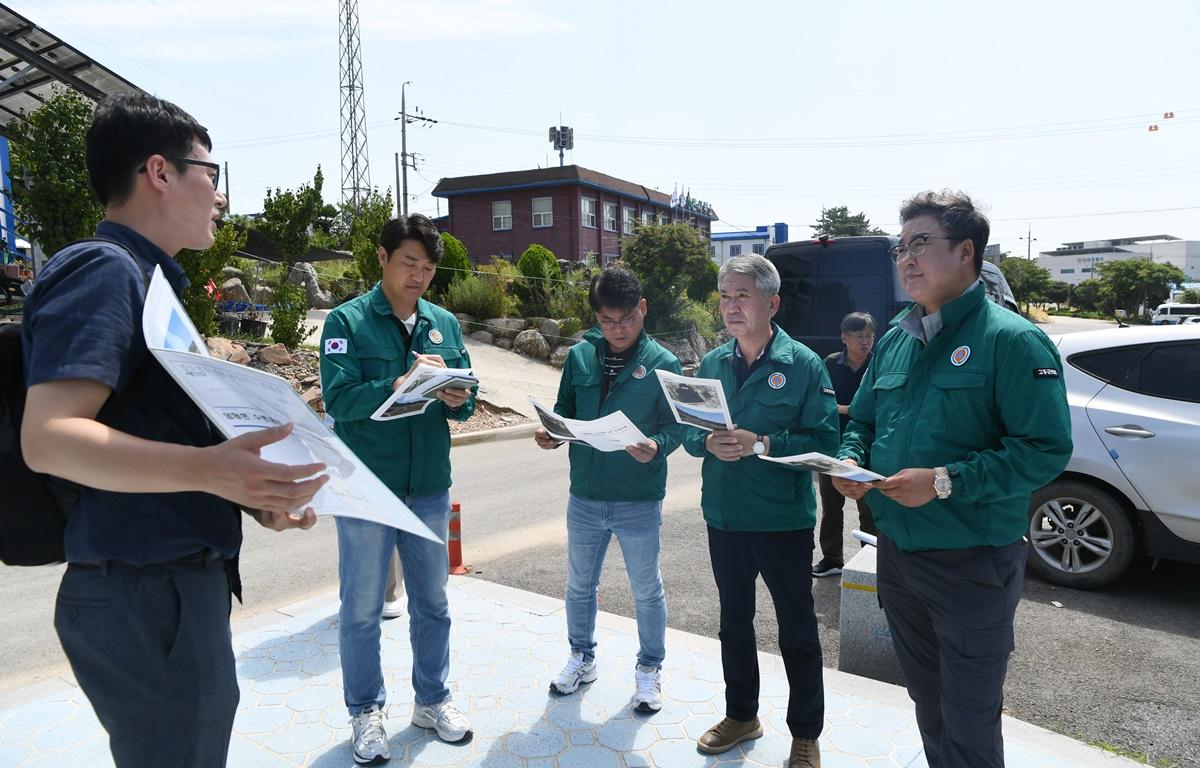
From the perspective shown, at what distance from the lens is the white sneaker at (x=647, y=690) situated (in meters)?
3.48

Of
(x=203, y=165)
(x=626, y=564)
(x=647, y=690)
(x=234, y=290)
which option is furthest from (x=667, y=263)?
(x=203, y=165)

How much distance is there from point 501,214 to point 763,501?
36.0 m

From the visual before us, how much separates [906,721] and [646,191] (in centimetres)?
4088

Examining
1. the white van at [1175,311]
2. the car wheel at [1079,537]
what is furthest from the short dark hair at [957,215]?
the white van at [1175,311]

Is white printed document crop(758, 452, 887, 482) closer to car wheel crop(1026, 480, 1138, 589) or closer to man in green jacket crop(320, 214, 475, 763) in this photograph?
man in green jacket crop(320, 214, 475, 763)

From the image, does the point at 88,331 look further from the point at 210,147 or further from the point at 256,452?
the point at 210,147

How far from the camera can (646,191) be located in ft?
Result: 139

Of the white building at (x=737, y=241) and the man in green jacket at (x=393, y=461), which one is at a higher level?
the white building at (x=737, y=241)

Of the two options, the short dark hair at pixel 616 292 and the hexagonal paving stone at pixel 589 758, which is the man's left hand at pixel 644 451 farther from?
the hexagonal paving stone at pixel 589 758

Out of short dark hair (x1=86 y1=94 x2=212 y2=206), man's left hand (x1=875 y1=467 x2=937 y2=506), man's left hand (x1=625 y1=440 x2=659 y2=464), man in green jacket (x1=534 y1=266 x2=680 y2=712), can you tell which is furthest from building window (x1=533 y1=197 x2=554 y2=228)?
short dark hair (x1=86 y1=94 x2=212 y2=206)

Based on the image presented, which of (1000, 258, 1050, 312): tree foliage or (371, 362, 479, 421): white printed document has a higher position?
(1000, 258, 1050, 312): tree foliage

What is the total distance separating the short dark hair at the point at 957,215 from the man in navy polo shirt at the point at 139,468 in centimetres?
206

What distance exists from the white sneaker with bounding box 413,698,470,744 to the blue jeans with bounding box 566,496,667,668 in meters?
0.68

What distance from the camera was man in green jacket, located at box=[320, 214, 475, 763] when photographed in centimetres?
313
